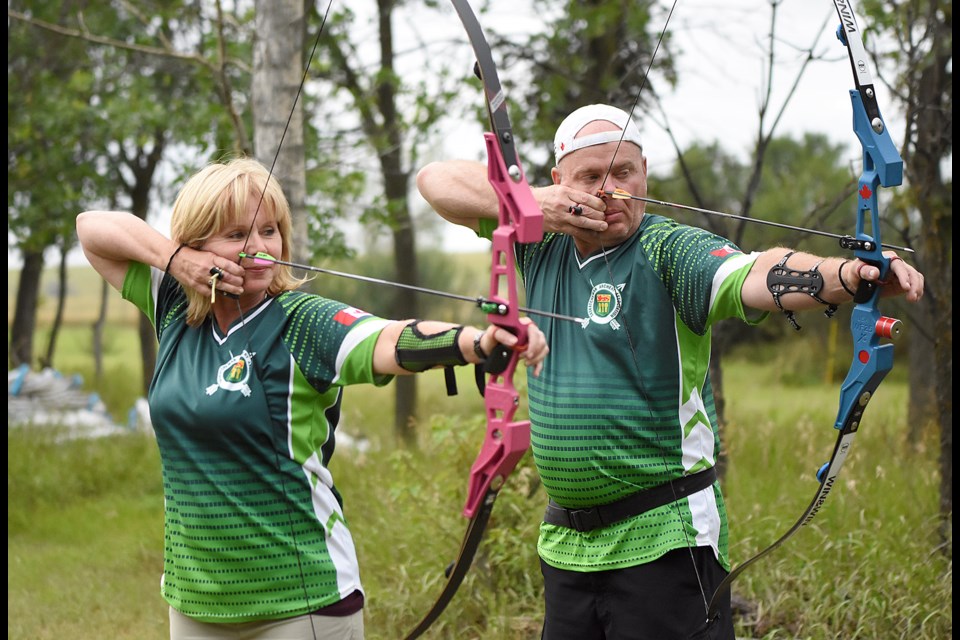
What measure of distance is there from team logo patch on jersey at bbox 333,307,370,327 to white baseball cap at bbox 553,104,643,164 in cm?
58

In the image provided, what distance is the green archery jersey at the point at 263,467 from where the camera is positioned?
1.79 m

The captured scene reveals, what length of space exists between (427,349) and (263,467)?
41 cm

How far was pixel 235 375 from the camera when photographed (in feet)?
6.00

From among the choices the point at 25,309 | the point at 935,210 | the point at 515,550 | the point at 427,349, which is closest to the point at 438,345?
the point at 427,349

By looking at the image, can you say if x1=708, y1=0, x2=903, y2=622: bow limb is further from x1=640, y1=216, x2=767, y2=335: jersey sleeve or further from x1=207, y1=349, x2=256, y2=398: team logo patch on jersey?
x1=207, y1=349, x2=256, y2=398: team logo patch on jersey

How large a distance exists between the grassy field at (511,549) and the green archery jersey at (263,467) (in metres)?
1.58

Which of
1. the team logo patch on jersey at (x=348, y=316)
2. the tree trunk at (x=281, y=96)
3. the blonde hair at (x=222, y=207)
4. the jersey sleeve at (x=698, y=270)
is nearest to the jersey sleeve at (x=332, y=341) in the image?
the team logo patch on jersey at (x=348, y=316)

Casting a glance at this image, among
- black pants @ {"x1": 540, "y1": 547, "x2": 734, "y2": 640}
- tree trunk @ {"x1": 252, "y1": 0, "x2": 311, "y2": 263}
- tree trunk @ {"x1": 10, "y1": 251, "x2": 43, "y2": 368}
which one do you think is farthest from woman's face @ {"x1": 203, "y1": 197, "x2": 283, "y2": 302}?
tree trunk @ {"x1": 10, "y1": 251, "x2": 43, "y2": 368}

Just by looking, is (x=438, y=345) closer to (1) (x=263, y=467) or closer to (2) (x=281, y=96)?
(1) (x=263, y=467)

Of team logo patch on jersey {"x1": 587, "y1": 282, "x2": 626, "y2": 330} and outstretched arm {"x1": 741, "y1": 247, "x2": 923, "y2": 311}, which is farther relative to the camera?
team logo patch on jersey {"x1": 587, "y1": 282, "x2": 626, "y2": 330}

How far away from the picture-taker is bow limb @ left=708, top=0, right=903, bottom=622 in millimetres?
1696

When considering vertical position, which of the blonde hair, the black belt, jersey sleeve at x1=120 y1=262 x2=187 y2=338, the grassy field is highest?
the blonde hair

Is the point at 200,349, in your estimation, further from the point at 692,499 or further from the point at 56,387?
the point at 56,387

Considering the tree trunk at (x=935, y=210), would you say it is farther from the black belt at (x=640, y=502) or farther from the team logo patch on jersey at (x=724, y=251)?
the team logo patch on jersey at (x=724, y=251)
